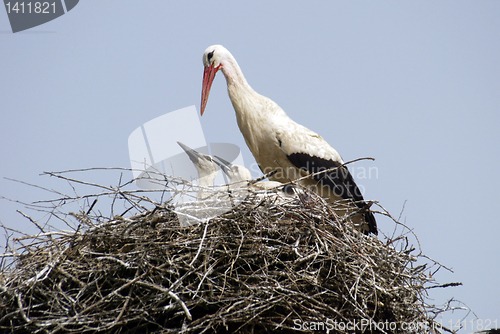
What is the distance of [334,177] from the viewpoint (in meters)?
3.66

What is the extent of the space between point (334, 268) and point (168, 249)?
32.9 inches

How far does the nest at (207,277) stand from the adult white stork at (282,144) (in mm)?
934

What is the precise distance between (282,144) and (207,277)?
4.87ft

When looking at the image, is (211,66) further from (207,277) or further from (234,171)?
(207,277)

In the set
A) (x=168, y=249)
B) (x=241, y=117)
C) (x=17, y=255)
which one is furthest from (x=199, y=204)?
(x=241, y=117)

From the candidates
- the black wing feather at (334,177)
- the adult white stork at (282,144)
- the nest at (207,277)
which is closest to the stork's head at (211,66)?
the adult white stork at (282,144)

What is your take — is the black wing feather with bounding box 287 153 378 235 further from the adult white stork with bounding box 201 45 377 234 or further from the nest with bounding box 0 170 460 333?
the nest with bounding box 0 170 460 333

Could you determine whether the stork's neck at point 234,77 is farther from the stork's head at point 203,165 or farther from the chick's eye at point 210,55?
the stork's head at point 203,165

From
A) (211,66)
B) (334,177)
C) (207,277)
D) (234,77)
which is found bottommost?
(207,277)

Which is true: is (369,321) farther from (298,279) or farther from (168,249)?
(168,249)

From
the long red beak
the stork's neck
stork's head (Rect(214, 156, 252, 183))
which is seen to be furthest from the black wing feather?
the long red beak

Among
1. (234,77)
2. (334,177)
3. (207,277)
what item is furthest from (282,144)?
(207,277)

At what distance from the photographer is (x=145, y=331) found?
2361 mm

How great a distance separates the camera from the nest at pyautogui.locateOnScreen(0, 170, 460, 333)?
2289mm
